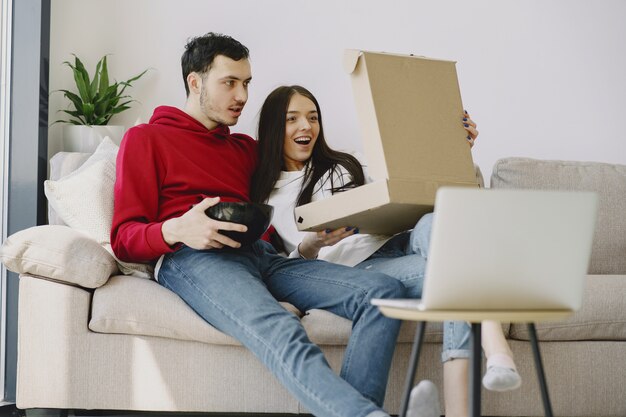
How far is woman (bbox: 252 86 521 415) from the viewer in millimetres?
2066

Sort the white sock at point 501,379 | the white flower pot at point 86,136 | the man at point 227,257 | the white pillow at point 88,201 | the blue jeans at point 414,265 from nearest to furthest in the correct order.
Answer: the white sock at point 501,379 → the man at point 227,257 → the blue jeans at point 414,265 → the white pillow at point 88,201 → the white flower pot at point 86,136

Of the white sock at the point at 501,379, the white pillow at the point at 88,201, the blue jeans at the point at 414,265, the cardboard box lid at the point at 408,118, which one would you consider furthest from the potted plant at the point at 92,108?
the white sock at the point at 501,379

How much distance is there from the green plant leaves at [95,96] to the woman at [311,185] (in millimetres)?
724

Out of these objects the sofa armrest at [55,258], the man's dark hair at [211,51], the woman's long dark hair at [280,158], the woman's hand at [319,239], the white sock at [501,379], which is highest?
the man's dark hair at [211,51]

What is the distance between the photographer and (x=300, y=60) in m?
3.05

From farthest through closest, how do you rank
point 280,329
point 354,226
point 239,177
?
point 239,177 → point 354,226 → point 280,329

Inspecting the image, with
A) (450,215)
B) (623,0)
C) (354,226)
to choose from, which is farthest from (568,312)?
(623,0)

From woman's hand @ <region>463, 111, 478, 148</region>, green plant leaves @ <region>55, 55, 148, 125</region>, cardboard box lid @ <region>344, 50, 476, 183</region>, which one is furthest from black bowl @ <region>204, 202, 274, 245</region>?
green plant leaves @ <region>55, 55, 148, 125</region>

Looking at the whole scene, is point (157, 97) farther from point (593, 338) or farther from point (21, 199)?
point (593, 338)

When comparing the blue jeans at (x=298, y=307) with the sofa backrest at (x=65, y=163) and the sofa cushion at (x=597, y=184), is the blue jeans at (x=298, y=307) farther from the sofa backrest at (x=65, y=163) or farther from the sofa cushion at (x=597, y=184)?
the sofa cushion at (x=597, y=184)

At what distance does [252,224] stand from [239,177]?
45cm

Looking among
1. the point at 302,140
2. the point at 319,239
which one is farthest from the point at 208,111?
the point at 319,239

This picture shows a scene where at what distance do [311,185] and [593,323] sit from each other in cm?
90

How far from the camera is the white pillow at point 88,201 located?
2.25 metres
